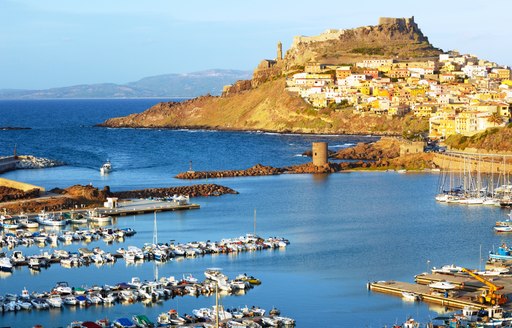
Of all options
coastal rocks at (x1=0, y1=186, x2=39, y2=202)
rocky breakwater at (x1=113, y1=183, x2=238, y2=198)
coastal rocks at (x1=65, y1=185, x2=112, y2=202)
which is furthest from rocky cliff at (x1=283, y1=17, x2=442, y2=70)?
coastal rocks at (x1=0, y1=186, x2=39, y2=202)

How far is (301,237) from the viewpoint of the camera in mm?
38969

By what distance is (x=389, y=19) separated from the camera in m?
134

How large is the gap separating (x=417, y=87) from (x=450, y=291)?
257 feet

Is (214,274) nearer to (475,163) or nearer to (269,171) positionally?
(475,163)

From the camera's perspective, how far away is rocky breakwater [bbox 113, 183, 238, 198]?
166 feet

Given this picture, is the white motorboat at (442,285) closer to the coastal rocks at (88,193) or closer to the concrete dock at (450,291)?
the concrete dock at (450,291)

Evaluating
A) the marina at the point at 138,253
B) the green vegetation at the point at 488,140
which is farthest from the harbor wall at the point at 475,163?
the marina at the point at 138,253

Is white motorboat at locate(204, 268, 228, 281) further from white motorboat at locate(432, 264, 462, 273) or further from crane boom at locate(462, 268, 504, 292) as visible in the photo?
crane boom at locate(462, 268, 504, 292)

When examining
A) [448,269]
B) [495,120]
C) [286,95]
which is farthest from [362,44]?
[448,269]

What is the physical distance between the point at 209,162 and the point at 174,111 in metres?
55.4

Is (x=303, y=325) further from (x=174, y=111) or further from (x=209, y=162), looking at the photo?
(x=174, y=111)

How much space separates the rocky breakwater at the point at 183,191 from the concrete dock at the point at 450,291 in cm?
2272

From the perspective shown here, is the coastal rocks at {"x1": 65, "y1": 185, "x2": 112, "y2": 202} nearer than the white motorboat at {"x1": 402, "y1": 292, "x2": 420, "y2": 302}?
No

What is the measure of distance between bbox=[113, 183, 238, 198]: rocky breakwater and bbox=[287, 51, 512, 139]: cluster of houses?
29697 mm
